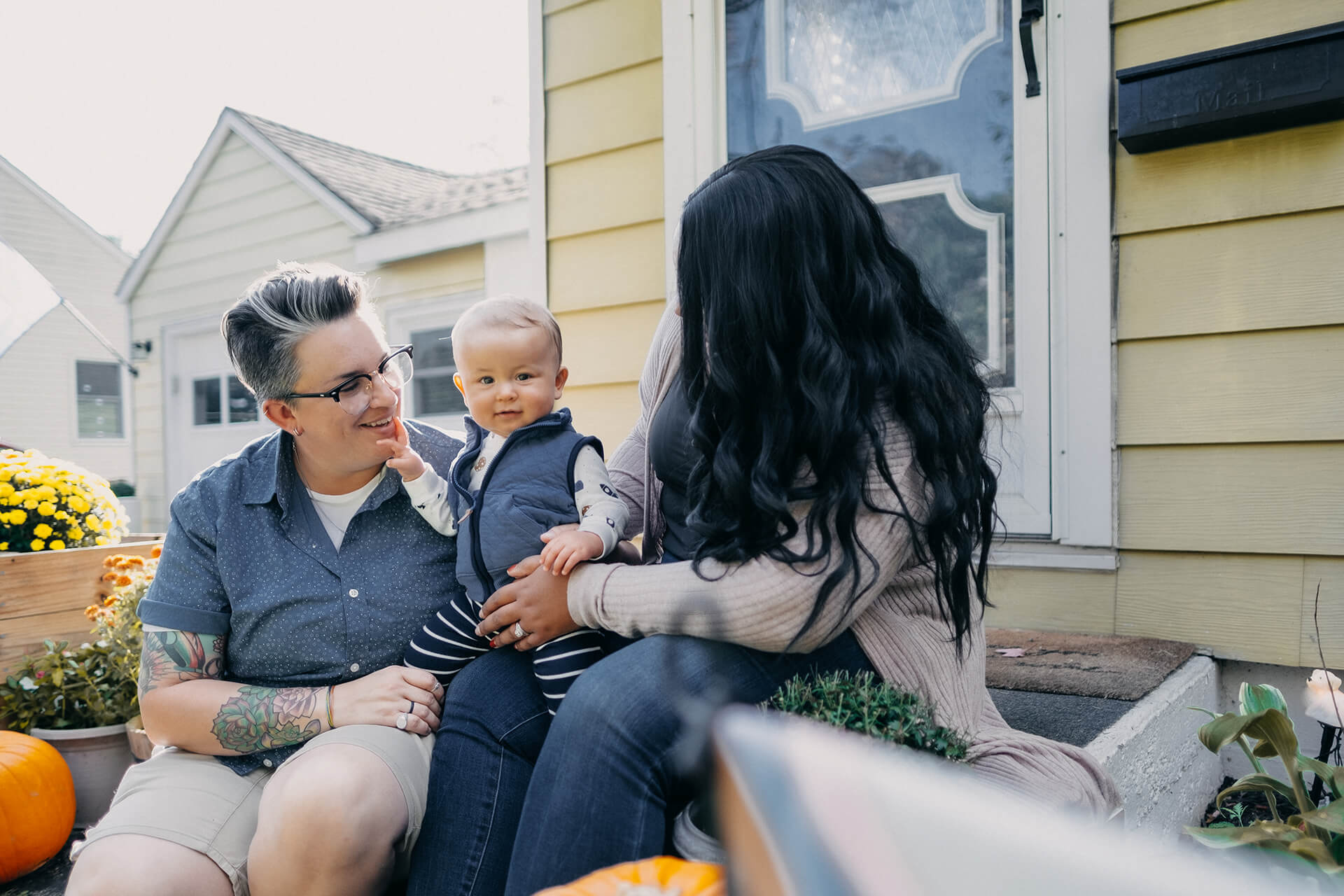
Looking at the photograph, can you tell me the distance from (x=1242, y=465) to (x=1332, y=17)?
0.95 metres

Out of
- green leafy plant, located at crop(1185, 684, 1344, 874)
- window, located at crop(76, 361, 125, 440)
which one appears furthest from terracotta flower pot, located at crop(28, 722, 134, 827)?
window, located at crop(76, 361, 125, 440)

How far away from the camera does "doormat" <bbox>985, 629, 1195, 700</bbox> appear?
1.76m

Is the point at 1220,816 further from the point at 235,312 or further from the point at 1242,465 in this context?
the point at 235,312

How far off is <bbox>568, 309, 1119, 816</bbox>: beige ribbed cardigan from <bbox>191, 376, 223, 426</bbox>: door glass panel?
7405 millimetres

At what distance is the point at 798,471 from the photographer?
4.06 feet

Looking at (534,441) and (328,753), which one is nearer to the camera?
(328,753)

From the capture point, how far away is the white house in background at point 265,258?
627 cm

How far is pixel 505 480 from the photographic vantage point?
1.55 metres

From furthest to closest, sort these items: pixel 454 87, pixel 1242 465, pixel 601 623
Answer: pixel 454 87
pixel 1242 465
pixel 601 623

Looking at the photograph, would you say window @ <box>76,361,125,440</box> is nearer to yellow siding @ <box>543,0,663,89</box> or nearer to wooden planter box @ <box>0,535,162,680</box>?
wooden planter box @ <box>0,535,162,680</box>

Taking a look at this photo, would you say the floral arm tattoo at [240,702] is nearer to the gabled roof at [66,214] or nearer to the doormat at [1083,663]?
the doormat at [1083,663]

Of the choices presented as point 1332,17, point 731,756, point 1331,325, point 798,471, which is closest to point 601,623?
point 798,471

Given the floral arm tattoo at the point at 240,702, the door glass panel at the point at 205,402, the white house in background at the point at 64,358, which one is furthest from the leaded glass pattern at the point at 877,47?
the white house in background at the point at 64,358

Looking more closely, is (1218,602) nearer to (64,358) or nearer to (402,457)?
(402,457)
